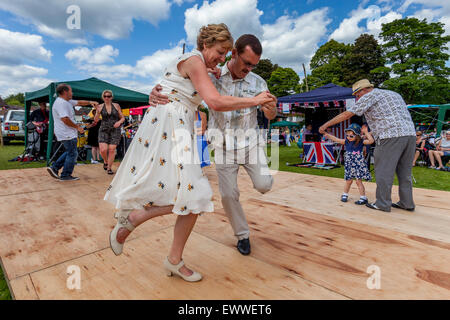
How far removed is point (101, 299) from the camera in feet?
4.88

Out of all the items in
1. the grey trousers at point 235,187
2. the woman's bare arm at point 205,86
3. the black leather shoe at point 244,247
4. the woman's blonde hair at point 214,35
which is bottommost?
the black leather shoe at point 244,247

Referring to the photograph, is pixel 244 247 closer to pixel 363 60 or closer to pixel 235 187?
pixel 235 187

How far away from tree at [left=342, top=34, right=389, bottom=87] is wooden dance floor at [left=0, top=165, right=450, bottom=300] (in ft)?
113

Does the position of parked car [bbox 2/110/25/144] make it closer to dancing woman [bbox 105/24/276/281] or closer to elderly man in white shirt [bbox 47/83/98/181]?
elderly man in white shirt [bbox 47/83/98/181]

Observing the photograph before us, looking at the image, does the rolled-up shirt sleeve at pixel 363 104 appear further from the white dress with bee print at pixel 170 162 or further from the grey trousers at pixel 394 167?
the white dress with bee print at pixel 170 162

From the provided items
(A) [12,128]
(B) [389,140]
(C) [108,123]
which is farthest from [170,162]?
(A) [12,128]

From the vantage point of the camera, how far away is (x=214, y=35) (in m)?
1.57

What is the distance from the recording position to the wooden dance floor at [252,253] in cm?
159

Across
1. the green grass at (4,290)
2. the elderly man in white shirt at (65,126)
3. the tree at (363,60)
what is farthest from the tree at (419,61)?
the green grass at (4,290)

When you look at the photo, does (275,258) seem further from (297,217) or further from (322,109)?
(322,109)

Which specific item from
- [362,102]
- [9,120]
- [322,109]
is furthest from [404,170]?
[9,120]

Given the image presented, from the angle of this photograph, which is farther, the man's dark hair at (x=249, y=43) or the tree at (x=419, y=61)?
the tree at (x=419, y=61)
